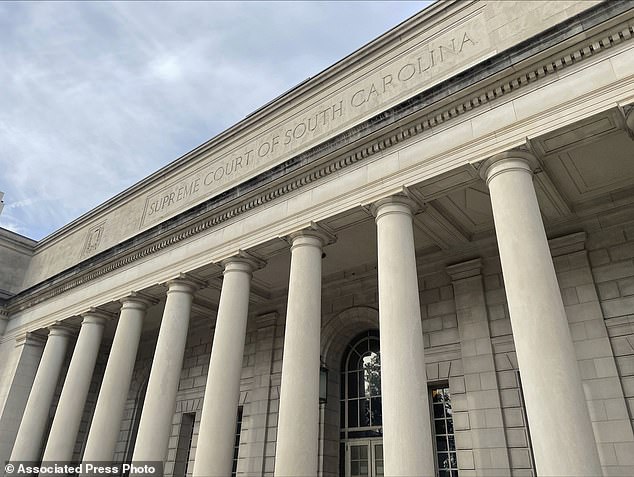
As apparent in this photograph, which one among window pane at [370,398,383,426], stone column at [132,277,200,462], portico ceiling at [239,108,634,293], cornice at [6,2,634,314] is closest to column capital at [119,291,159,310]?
cornice at [6,2,634,314]

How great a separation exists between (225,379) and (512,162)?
29.8ft

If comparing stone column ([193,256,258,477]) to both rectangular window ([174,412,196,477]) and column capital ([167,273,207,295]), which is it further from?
rectangular window ([174,412,196,477])

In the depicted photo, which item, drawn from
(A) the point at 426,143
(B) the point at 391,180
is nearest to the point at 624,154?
(A) the point at 426,143

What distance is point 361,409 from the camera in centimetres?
1680

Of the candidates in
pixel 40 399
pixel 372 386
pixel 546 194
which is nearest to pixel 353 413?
pixel 372 386

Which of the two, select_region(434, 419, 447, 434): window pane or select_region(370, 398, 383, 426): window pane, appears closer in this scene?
select_region(434, 419, 447, 434): window pane

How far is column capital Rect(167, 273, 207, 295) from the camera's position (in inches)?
618

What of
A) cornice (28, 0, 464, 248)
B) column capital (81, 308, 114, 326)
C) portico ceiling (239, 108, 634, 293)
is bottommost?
column capital (81, 308, 114, 326)

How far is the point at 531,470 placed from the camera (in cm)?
1150

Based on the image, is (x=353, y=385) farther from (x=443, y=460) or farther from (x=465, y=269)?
(x=465, y=269)

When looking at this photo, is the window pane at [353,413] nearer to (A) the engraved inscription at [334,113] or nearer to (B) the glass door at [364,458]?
(B) the glass door at [364,458]

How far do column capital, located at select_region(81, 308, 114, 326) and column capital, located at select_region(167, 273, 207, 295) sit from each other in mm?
4726

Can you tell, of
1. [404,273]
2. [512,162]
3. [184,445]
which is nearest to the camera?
[512,162]

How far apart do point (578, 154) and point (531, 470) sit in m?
7.88
